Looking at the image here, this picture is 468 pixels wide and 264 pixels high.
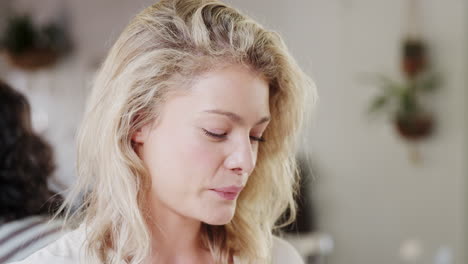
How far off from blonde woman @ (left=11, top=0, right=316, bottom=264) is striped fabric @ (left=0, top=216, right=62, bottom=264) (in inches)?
18.3

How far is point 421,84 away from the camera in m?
3.38

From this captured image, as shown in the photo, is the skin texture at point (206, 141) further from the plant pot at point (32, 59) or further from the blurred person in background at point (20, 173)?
the plant pot at point (32, 59)

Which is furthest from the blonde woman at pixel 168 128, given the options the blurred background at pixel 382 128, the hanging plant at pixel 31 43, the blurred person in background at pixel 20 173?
the hanging plant at pixel 31 43

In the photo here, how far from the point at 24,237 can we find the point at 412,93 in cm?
255

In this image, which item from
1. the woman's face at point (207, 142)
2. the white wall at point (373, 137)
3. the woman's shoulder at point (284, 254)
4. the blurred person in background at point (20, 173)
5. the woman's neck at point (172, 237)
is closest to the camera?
the woman's face at point (207, 142)

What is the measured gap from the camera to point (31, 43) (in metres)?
5.55

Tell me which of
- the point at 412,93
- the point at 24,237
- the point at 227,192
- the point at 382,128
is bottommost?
the point at 24,237

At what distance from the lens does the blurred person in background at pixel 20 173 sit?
5.13 feet

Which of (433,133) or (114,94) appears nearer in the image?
(114,94)

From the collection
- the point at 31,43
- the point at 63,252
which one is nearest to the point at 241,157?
the point at 63,252

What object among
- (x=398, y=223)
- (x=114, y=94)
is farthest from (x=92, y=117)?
(x=398, y=223)

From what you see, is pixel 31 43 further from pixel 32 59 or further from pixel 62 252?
pixel 62 252

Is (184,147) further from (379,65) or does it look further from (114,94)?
(379,65)

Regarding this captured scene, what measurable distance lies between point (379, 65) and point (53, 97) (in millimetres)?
3567
